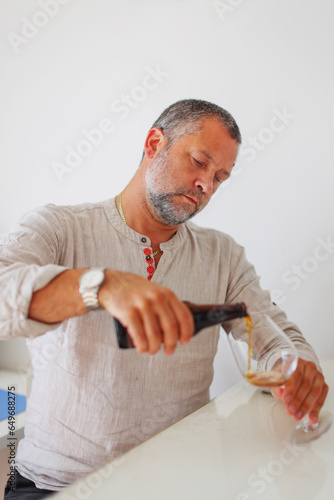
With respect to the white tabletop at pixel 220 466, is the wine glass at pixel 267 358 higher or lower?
higher

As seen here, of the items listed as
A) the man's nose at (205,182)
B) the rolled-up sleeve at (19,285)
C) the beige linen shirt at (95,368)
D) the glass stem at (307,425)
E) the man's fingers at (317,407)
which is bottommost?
the beige linen shirt at (95,368)

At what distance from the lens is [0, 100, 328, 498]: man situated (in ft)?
2.21

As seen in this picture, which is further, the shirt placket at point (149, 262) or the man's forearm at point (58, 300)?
the shirt placket at point (149, 262)

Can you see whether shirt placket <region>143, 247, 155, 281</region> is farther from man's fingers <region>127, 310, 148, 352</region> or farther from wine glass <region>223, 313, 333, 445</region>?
man's fingers <region>127, 310, 148, 352</region>

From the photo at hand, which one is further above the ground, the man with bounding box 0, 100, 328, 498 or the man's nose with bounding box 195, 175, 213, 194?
the man's nose with bounding box 195, 175, 213, 194

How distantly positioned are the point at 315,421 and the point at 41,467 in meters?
0.58

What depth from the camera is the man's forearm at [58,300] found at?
0.66m

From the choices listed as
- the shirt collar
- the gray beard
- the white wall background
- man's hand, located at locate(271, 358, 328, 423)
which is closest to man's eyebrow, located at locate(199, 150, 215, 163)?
the gray beard

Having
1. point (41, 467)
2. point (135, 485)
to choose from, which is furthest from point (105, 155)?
point (135, 485)

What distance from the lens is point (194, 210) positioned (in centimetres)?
113

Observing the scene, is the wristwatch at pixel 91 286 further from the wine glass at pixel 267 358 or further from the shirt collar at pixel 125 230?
the shirt collar at pixel 125 230

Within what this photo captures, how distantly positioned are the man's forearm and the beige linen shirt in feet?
0.57

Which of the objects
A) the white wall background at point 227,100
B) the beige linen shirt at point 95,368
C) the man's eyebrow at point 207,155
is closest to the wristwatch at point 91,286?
the beige linen shirt at point 95,368

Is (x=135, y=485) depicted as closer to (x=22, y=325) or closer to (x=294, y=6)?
(x=22, y=325)
